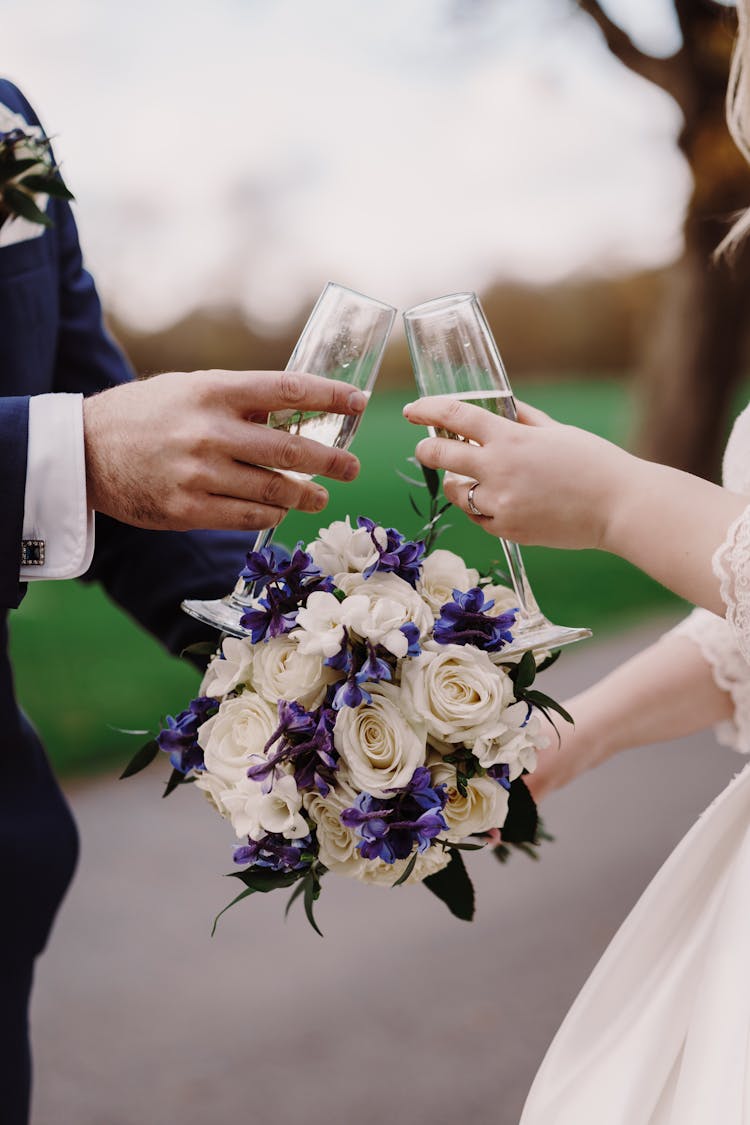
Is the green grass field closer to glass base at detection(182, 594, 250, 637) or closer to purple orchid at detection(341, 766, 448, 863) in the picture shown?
glass base at detection(182, 594, 250, 637)

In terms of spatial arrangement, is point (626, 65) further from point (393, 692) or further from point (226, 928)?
point (393, 692)

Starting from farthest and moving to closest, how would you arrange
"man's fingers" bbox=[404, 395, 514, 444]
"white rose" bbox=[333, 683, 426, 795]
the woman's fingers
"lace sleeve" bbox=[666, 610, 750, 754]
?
"lace sleeve" bbox=[666, 610, 750, 754] < the woman's fingers < "man's fingers" bbox=[404, 395, 514, 444] < "white rose" bbox=[333, 683, 426, 795]

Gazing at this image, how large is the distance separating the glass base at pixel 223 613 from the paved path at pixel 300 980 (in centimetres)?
216

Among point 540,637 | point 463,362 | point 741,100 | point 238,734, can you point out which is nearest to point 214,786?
point 238,734

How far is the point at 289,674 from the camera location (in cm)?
Result: 115

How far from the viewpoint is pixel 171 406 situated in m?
1.18

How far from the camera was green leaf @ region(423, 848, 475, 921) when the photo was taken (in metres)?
1.25

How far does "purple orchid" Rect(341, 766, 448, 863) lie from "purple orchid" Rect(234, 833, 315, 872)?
0.23 ft

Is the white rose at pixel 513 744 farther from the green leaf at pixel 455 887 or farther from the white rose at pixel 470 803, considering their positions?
the green leaf at pixel 455 887

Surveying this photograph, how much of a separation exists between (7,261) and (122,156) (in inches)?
191

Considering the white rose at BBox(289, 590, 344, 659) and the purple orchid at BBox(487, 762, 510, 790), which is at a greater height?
the white rose at BBox(289, 590, 344, 659)

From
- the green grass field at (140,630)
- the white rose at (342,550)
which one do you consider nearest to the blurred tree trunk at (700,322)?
the green grass field at (140,630)

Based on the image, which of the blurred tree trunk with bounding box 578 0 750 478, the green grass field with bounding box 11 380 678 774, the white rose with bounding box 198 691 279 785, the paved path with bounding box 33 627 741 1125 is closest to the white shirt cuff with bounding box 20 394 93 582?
the white rose with bounding box 198 691 279 785

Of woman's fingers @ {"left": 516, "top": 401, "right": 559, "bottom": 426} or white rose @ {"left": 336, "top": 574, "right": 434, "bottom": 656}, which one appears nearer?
white rose @ {"left": 336, "top": 574, "right": 434, "bottom": 656}
